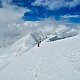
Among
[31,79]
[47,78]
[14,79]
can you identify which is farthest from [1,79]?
[47,78]

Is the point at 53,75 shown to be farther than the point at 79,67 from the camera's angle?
No

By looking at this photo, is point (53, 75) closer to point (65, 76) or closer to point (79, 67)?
point (65, 76)

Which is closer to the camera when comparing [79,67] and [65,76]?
[65,76]

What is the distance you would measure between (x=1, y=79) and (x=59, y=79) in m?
4.85

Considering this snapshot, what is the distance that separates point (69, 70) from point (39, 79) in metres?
2.45

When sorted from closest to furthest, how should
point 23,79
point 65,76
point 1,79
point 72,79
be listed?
point 72,79, point 65,76, point 23,79, point 1,79

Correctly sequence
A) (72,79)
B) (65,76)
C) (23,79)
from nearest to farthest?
(72,79)
(65,76)
(23,79)

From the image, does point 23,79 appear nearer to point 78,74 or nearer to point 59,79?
point 59,79

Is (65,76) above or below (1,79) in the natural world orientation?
above

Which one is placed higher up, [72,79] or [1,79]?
[72,79]

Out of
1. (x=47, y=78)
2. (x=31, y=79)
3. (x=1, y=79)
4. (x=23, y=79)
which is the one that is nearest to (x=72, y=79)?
(x=47, y=78)

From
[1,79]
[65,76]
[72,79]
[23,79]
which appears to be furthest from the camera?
[1,79]

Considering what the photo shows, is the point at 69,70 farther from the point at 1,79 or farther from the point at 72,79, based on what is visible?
the point at 1,79

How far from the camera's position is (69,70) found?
12.8 m
